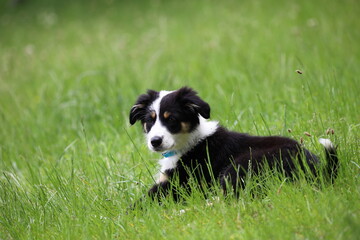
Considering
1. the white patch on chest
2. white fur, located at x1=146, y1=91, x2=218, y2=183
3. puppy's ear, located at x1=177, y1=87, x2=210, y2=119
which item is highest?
puppy's ear, located at x1=177, y1=87, x2=210, y2=119

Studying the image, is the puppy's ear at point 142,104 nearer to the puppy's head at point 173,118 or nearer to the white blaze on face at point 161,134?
the puppy's head at point 173,118

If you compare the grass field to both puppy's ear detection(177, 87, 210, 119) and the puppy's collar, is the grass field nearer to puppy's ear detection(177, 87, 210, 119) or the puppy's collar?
the puppy's collar

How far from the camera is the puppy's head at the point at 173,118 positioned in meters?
3.82

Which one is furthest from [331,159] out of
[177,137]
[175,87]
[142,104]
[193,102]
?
[175,87]

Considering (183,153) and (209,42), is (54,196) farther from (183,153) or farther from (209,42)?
(209,42)

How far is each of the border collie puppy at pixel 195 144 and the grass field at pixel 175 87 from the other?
0.23m

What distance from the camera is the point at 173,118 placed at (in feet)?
12.9

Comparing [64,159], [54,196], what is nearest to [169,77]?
[64,159]

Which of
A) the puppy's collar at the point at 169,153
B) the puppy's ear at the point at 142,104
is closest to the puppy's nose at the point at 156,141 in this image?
the puppy's collar at the point at 169,153

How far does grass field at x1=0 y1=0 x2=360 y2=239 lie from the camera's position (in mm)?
3072

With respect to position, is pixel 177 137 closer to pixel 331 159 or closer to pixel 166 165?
pixel 166 165

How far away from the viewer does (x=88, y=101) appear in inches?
271

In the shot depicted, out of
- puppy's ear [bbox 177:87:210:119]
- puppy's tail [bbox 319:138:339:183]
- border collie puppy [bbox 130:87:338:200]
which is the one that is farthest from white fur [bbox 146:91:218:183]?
puppy's tail [bbox 319:138:339:183]

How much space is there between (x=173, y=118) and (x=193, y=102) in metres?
0.22
